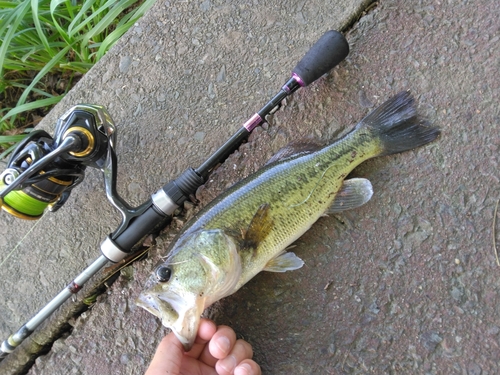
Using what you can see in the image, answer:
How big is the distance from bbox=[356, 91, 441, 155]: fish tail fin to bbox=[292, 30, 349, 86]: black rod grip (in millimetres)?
397

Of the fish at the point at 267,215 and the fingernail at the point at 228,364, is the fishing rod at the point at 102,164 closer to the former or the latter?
the fish at the point at 267,215

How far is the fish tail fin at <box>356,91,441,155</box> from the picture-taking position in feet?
8.03

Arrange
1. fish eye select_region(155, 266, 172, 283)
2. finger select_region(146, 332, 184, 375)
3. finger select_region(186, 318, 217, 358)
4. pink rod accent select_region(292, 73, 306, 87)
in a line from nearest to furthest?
fish eye select_region(155, 266, 172, 283), finger select_region(146, 332, 184, 375), finger select_region(186, 318, 217, 358), pink rod accent select_region(292, 73, 306, 87)

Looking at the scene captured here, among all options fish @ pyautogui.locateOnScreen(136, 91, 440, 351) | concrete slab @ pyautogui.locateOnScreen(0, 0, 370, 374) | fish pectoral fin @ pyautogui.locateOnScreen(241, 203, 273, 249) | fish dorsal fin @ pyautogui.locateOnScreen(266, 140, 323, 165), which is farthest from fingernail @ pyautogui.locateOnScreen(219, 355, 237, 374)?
concrete slab @ pyautogui.locateOnScreen(0, 0, 370, 374)

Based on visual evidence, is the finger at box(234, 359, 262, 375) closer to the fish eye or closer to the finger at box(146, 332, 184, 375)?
the finger at box(146, 332, 184, 375)

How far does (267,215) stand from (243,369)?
2.76ft

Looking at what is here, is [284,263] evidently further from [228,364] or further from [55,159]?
[55,159]

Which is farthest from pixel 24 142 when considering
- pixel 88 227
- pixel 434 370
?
pixel 434 370

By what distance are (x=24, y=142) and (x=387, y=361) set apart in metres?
2.46

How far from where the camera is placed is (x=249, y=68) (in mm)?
2965

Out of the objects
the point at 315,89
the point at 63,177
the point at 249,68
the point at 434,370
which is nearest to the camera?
the point at 434,370

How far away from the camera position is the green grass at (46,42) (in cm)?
323

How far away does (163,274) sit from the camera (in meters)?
2.06

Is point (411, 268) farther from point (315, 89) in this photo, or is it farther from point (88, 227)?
point (88, 227)
